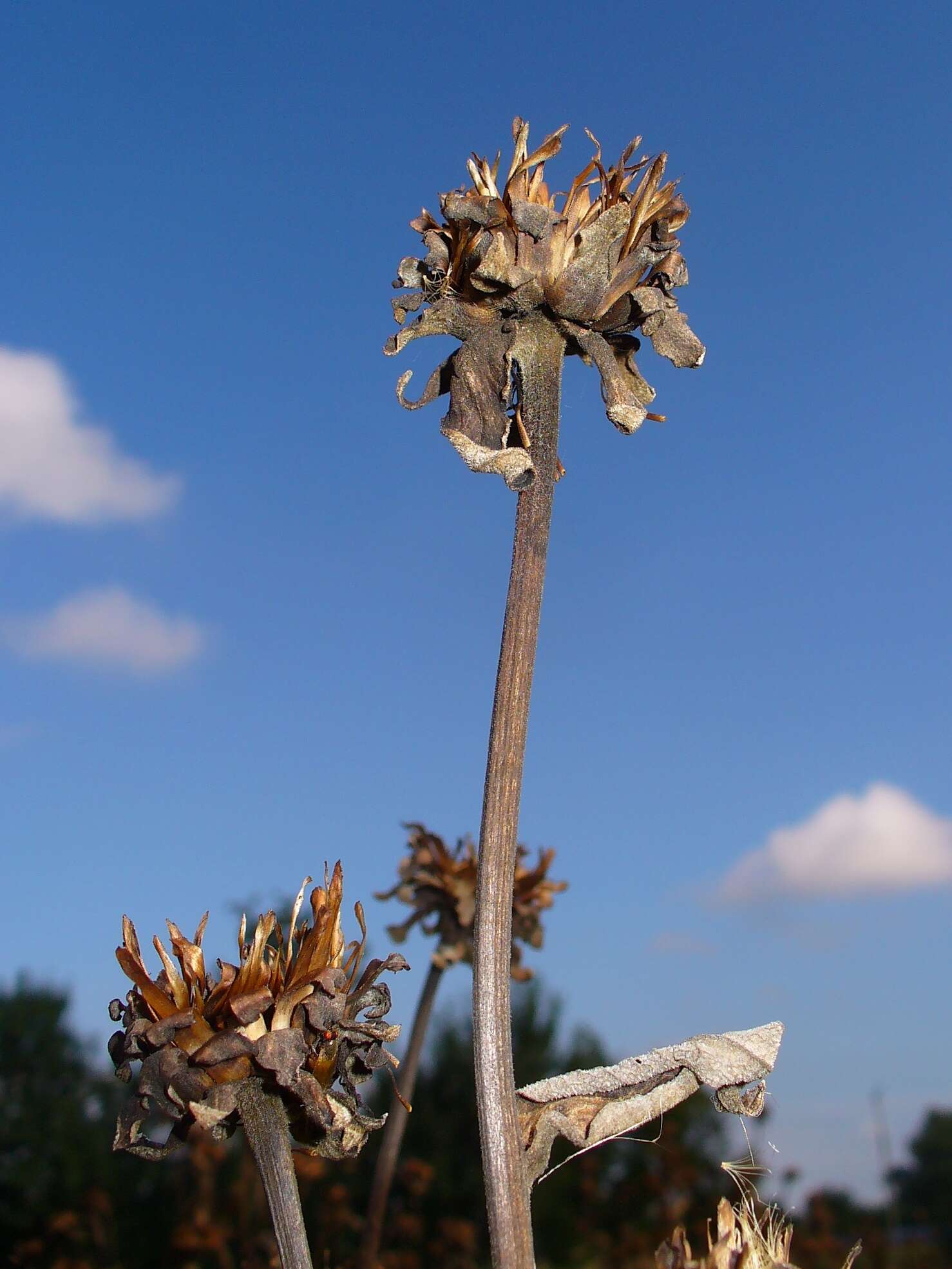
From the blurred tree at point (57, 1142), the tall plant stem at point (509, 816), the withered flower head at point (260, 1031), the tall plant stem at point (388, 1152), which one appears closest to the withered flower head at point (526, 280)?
the tall plant stem at point (509, 816)

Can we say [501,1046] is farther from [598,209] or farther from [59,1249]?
[59,1249]

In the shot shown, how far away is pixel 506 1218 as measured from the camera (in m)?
2.05

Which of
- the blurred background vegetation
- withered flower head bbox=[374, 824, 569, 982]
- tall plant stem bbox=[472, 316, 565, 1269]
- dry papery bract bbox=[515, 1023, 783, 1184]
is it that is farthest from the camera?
the blurred background vegetation

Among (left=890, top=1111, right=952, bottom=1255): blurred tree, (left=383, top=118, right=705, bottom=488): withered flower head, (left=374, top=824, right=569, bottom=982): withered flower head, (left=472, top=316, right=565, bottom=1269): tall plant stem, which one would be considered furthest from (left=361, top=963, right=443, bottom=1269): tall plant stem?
(left=890, top=1111, right=952, bottom=1255): blurred tree

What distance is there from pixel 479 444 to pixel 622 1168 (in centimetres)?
1902

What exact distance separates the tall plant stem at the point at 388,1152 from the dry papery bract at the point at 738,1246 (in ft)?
5.02

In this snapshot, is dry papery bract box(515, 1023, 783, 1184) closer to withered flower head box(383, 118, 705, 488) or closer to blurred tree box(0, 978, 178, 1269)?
withered flower head box(383, 118, 705, 488)

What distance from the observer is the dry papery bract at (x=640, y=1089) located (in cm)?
227

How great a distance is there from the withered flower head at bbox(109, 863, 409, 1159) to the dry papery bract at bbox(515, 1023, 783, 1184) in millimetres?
346

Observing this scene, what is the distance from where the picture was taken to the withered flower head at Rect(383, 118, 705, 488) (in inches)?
102

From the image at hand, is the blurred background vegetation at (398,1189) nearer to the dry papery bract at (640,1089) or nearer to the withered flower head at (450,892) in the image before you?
the withered flower head at (450,892)

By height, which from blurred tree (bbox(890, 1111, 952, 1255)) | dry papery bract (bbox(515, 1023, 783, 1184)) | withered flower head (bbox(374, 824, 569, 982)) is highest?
blurred tree (bbox(890, 1111, 952, 1255))

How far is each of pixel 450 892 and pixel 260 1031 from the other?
2.89m

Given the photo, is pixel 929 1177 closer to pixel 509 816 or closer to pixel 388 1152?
pixel 388 1152
